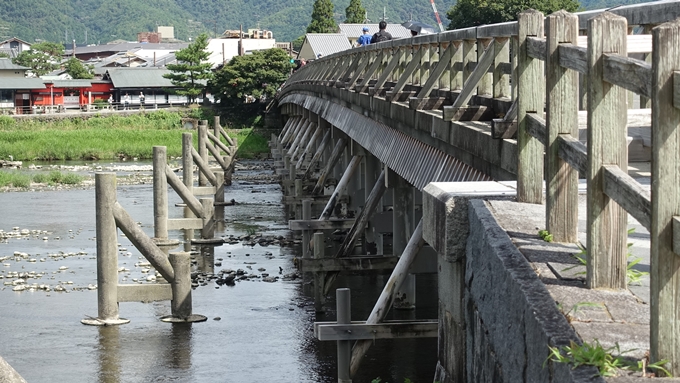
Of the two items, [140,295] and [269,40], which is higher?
[269,40]

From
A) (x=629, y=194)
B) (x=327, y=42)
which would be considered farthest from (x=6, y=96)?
(x=629, y=194)

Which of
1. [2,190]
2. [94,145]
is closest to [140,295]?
[2,190]

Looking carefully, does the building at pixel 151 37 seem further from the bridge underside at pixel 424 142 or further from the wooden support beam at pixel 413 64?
the wooden support beam at pixel 413 64

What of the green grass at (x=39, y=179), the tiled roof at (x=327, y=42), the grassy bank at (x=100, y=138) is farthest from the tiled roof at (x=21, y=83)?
the green grass at (x=39, y=179)

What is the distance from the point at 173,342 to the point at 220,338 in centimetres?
60

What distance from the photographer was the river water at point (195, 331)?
11.6 meters

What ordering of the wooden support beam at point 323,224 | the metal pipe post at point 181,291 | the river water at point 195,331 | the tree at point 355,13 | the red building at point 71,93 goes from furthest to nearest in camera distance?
the tree at point 355,13, the red building at point 71,93, the wooden support beam at point 323,224, the metal pipe post at point 181,291, the river water at point 195,331

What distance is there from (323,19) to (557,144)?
7555 centimetres

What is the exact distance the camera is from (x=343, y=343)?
406 inches

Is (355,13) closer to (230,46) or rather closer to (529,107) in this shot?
(230,46)

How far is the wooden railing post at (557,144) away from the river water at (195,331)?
266 inches

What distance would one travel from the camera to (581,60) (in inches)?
163

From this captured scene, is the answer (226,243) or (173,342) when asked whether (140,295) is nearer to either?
(173,342)

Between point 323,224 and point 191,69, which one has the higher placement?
point 191,69
